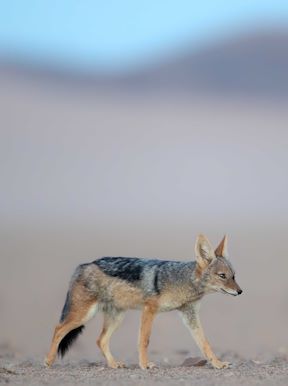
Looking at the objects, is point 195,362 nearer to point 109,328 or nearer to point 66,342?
point 109,328

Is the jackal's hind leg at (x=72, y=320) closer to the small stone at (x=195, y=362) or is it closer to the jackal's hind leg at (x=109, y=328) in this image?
the jackal's hind leg at (x=109, y=328)

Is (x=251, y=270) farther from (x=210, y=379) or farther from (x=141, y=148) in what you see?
(x=141, y=148)

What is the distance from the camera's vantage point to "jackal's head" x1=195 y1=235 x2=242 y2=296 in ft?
36.9

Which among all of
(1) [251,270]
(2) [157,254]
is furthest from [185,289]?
(2) [157,254]

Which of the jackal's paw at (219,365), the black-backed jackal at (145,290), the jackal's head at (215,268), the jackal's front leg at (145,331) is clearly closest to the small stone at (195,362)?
the black-backed jackal at (145,290)

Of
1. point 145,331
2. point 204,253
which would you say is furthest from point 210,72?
point 145,331

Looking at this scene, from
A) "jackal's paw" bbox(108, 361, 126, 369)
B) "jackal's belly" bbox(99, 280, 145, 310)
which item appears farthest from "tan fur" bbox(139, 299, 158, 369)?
"jackal's paw" bbox(108, 361, 126, 369)

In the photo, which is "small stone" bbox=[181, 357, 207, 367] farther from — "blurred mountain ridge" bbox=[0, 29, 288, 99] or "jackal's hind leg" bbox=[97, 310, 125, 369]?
"blurred mountain ridge" bbox=[0, 29, 288, 99]

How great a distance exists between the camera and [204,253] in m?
11.5

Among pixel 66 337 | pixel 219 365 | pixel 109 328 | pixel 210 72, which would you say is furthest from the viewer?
pixel 210 72

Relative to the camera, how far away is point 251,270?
25766mm

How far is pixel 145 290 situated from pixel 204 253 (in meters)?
0.82

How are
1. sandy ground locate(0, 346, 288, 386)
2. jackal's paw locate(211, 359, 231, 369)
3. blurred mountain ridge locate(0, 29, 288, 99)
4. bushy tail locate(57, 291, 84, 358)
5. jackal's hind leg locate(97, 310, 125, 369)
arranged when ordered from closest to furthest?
sandy ground locate(0, 346, 288, 386), jackal's paw locate(211, 359, 231, 369), bushy tail locate(57, 291, 84, 358), jackal's hind leg locate(97, 310, 125, 369), blurred mountain ridge locate(0, 29, 288, 99)

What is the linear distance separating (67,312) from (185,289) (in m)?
1.39
